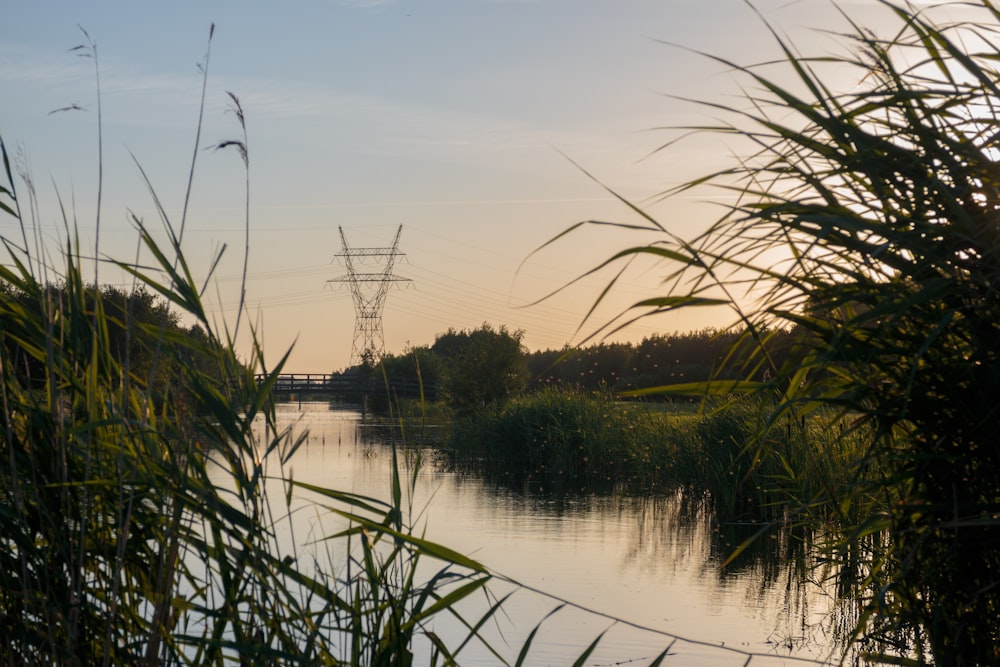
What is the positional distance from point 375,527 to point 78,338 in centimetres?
99

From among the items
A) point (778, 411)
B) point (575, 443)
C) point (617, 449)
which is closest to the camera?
point (778, 411)

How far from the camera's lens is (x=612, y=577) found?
978cm

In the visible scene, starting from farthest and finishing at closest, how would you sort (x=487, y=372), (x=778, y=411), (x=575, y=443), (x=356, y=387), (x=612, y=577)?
(x=356, y=387) → (x=487, y=372) → (x=575, y=443) → (x=612, y=577) → (x=778, y=411)

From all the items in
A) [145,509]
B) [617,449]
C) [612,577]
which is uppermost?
[145,509]

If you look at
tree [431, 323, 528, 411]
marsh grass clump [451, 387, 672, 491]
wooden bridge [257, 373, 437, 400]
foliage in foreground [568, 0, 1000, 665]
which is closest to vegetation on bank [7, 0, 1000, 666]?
foliage in foreground [568, 0, 1000, 665]

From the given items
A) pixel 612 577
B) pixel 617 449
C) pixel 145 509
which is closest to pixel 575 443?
pixel 617 449

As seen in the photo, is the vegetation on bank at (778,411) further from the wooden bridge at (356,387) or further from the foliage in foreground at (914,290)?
the wooden bridge at (356,387)

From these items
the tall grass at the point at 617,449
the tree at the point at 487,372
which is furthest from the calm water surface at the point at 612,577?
the tree at the point at 487,372

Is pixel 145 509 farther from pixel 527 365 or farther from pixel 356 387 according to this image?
pixel 356 387

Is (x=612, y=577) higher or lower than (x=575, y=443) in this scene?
lower

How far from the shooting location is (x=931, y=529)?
2.19m

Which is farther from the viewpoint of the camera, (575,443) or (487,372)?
(487,372)

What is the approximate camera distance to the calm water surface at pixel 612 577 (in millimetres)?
6941

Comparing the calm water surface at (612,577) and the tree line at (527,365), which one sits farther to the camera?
the tree line at (527,365)
